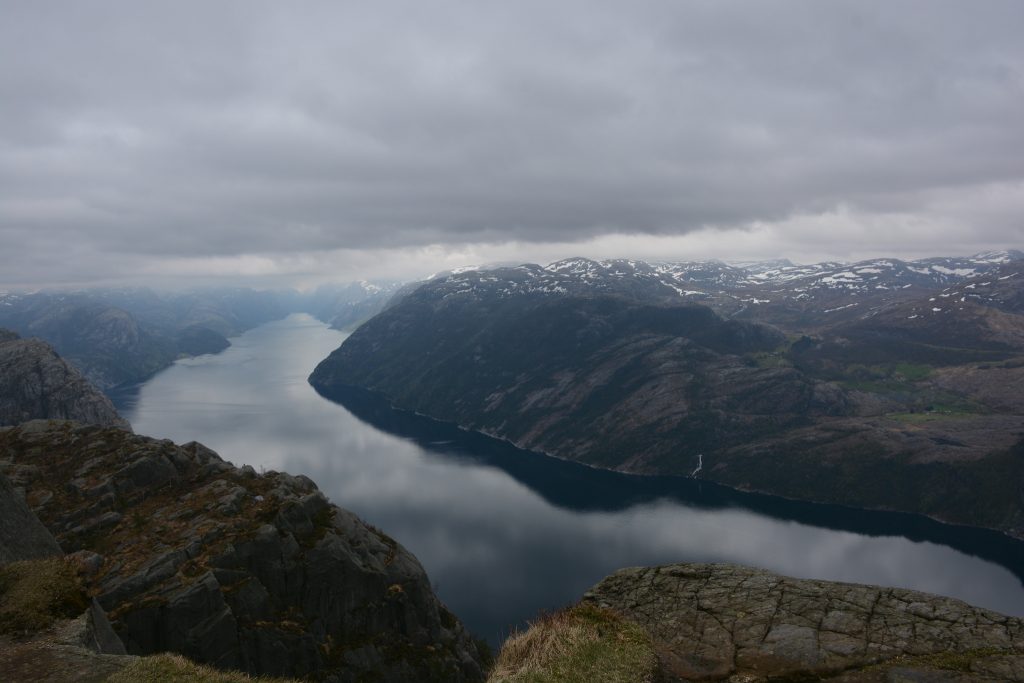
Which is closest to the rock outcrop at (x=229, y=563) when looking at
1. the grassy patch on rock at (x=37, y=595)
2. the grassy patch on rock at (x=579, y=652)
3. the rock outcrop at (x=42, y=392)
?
the grassy patch on rock at (x=37, y=595)

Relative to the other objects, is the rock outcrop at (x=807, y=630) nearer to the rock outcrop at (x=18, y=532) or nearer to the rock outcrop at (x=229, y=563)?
the rock outcrop at (x=18, y=532)

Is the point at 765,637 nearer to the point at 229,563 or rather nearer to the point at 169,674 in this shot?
the point at 169,674

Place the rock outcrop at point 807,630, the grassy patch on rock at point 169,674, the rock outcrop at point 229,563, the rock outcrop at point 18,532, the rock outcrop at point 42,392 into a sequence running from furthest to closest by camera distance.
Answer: the rock outcrop at point 42,392 → the rock outcrop at point 229,563 → the rock outcrop at point 18,532 → the grassy patch on rock at point 169,674 → the rock outcrop at point 807,630

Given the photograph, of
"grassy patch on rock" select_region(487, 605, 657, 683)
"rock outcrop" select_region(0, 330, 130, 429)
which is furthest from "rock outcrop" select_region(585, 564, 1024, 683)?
"rock outcrop" select_region(0, 330, 130, 429)

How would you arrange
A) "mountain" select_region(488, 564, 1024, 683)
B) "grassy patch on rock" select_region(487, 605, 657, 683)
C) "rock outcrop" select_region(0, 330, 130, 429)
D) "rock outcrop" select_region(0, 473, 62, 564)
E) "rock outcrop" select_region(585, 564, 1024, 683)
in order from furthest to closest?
"rock outcrop" select_region(0, 330, 130, 429) < "rock outcrop" select_region(0, 473, 62, 564) < "grassy patch on rock" select_region(487, 605, 657, 683) < "mountain" select_region(488, 564, 1024, 683) < "rock outcrop" select_region(585, 564, 1024, 683)

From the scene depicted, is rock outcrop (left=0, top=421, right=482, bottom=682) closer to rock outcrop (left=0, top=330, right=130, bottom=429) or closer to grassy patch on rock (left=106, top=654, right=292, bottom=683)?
grassy patch on rock (left=106, top=654, right=292, bottom=683)

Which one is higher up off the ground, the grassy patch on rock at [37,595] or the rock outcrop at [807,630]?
the rock outcrop at [807,630]

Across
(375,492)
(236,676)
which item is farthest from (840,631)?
(375,492)
